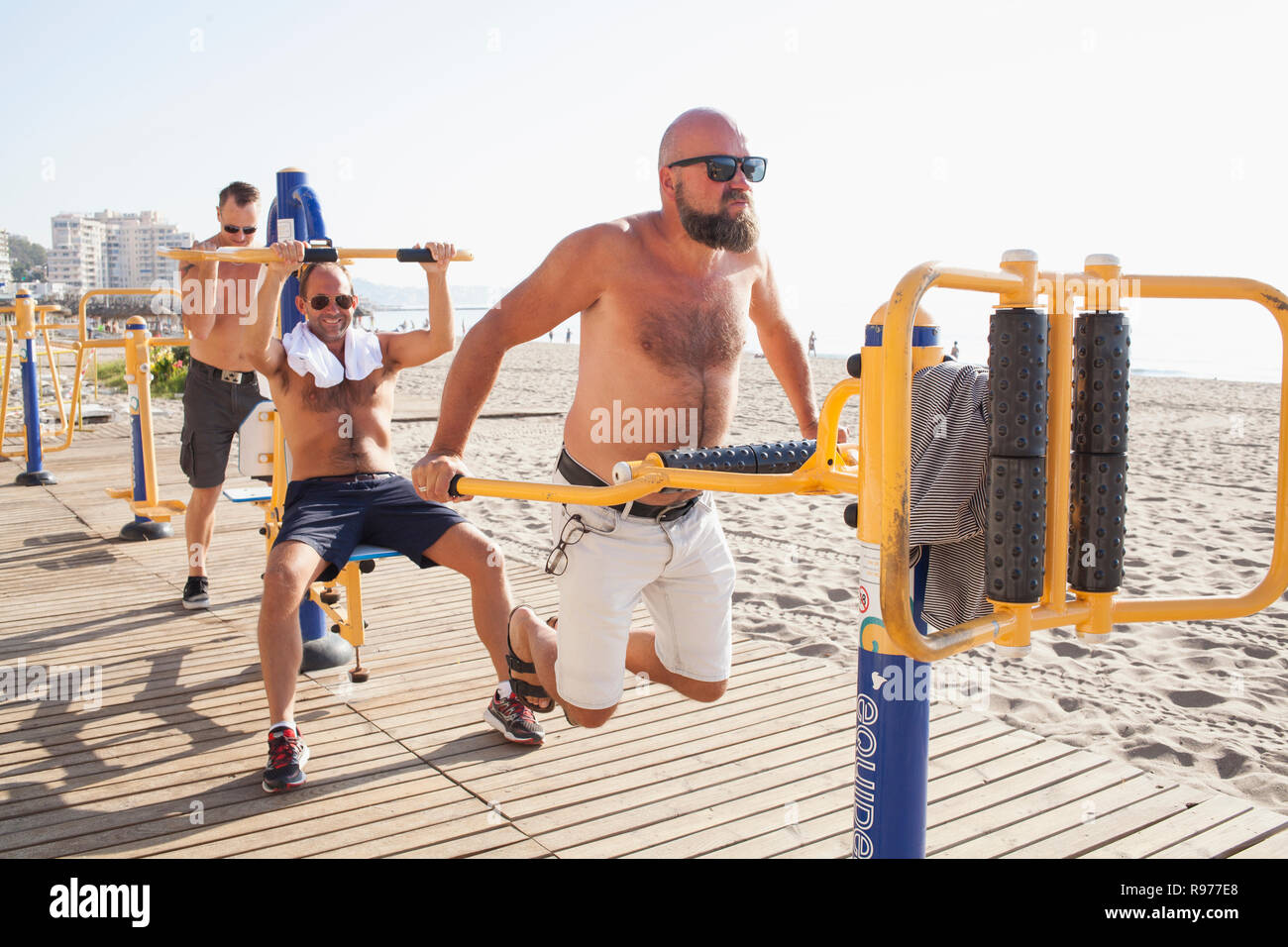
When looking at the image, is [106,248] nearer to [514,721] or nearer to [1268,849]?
[514,721]

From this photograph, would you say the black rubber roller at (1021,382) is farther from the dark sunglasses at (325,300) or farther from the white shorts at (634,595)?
the dark sunglasses at (325,300)

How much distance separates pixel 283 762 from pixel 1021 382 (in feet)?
8.57

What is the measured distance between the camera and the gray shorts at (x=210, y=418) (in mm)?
5496

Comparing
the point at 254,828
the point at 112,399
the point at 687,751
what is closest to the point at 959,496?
the point at 687,751

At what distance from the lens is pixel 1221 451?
1213 centimetres

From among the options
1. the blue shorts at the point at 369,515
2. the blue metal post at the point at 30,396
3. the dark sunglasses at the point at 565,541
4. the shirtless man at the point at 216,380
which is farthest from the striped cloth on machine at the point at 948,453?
the blue metal post at the point at 30,396

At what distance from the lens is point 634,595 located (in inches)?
117

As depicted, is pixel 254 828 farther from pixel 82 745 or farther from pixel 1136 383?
pixel 1136 383

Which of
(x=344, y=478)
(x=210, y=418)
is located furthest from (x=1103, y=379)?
(x=210, y=418)

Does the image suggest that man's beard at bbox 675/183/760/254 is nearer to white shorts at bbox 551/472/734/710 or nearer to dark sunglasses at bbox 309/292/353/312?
white shorts at bbox 551/472/734/710

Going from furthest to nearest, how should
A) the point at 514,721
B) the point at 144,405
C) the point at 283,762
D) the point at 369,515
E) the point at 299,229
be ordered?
Answer: the point at 144,405
the point at 299,229
the point at 369,515
the point at 514,721
the point at 283,762

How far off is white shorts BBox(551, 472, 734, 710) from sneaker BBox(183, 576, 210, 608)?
2982 millimetres

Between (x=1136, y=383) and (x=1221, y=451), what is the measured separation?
1333 centimetres

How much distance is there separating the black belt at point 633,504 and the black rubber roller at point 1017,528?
124 cm
